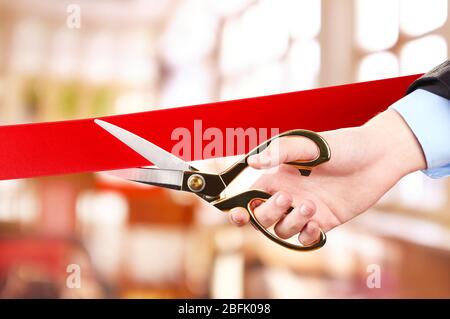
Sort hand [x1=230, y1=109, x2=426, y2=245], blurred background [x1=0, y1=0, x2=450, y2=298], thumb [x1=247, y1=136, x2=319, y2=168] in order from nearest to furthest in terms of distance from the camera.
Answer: thumb [x1=247, y1=136, x2=319, y2=168] → hand [x1=230, y1=109, x2=426, y2=245] → blurred background [x1=0, y1=0, x2=450, y2=298]

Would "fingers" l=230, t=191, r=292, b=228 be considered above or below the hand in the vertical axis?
below

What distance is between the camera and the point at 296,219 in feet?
2.00

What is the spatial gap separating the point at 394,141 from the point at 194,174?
0.23m

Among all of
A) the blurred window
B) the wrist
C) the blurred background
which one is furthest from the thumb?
the blurred window

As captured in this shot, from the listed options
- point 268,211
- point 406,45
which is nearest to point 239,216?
point 268,211

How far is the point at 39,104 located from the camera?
6277 mm

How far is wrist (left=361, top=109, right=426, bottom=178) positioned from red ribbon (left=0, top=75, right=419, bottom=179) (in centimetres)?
5

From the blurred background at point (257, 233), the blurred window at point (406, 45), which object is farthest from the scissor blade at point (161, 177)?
the blurred window at point (406, 45)

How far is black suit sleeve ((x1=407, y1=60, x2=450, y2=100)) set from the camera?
2.11ft

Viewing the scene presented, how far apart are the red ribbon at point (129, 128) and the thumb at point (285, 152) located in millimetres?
87

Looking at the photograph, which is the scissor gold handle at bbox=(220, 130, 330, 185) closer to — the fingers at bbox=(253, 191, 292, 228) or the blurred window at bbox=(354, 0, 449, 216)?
the fingers at bbox=(253, 191, 292, 228)

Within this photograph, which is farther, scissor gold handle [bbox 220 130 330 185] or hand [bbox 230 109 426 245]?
hand [bbox 230 109 426 245]

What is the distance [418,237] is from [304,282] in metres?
0.56

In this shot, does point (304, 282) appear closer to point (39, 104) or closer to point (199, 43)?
point (199, 43)
